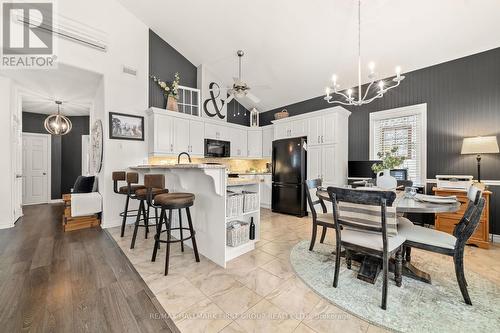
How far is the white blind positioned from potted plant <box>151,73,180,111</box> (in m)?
4.40

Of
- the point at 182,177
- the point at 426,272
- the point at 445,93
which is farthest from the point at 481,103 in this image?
the point at 182,177

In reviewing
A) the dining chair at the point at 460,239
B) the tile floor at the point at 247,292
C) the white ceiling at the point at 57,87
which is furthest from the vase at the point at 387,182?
the white ceiling at the point at 57,87

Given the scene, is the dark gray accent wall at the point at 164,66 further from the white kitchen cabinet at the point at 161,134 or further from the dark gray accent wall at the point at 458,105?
the dark gray accent wall at the point at 458,105

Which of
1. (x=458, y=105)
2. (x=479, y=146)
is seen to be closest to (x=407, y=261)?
(x=479, y=146)

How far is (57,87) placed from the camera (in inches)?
170

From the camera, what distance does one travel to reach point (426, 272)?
7.04 ft

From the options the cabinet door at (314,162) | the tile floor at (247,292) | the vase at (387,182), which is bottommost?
the tile floor at (247,292)

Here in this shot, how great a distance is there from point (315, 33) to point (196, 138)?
10.5 ft

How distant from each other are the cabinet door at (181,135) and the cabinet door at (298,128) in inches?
98.1

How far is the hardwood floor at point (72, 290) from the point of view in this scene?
1.43 metres

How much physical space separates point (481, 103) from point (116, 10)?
21.8 feet

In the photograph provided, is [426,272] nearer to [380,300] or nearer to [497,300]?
[497,300]

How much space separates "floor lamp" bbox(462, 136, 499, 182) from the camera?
281cm

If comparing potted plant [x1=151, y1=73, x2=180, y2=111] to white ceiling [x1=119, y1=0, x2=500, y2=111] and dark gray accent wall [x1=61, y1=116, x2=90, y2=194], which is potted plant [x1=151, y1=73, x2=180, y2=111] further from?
dark gray accent wall [x1=61, y1=116, x2=90, y2=194]
